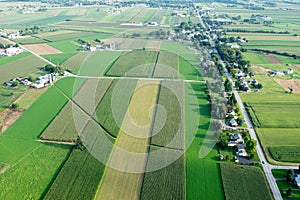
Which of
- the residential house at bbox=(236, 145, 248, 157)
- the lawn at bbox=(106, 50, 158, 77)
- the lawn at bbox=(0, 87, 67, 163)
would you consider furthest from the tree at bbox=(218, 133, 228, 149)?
the lawn at bbox=(106, 50, 158, 77)

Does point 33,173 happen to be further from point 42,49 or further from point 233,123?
point 42,49

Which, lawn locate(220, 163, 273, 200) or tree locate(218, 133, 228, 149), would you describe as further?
tree locate(218, 133, 228, 149)

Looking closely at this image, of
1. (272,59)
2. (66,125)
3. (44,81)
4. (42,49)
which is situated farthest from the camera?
(42,49)

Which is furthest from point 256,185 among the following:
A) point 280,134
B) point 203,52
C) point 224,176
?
point 203,52

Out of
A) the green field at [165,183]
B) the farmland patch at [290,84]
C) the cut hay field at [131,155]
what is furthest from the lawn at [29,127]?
the farmland patch at [290,84]

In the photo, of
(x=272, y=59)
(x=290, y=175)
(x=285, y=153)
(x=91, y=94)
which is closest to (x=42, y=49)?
(x=91, y=94)

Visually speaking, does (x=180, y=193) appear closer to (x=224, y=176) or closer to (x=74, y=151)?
(x=224, y=176)

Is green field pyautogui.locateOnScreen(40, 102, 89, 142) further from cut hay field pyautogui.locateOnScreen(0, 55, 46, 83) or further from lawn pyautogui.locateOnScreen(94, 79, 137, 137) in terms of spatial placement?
cut hay field pyautogui.locateOnScreen(0, 55, 46, 83)
